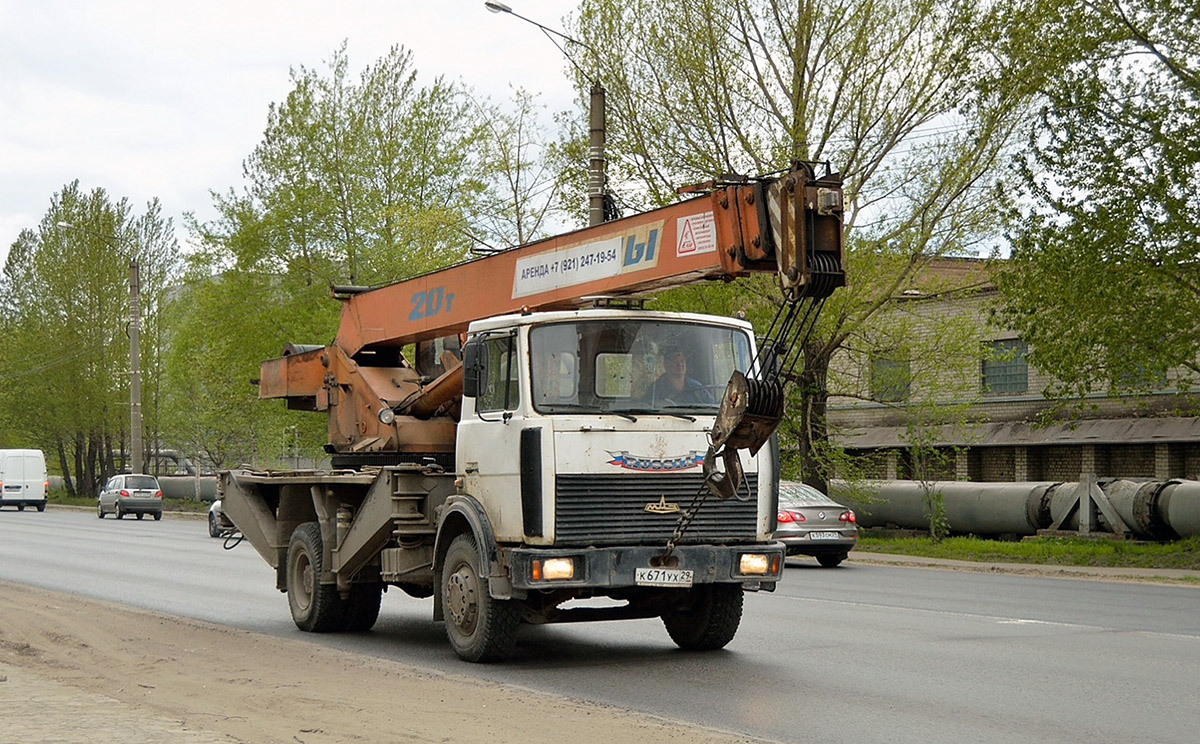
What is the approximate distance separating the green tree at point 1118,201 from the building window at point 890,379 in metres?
5.32

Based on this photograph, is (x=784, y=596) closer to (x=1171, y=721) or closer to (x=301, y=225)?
(x=1171, y=721)

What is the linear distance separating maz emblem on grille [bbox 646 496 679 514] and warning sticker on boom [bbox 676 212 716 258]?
5.90ft

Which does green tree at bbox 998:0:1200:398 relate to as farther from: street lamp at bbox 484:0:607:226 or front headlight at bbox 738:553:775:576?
front headlight at bbox 738:553:775:576

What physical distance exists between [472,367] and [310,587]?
148 inches

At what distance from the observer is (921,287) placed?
30.5m

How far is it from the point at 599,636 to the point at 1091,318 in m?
13.6

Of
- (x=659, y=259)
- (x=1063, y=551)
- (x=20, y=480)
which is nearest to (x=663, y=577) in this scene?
(x=659, y=259)

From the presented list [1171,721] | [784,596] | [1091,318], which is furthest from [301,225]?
[1171,721]

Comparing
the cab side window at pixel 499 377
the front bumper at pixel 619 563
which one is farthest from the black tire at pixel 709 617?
the cab side window at pixel 499 377

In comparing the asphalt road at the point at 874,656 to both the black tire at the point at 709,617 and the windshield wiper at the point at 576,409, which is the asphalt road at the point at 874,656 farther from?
the windshield wiper at the point at 576,409

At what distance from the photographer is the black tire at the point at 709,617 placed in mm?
11998

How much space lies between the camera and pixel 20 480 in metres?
59.8

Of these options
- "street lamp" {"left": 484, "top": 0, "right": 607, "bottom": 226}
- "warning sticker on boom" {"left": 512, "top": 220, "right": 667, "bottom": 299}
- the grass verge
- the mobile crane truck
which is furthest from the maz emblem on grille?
the grass verge

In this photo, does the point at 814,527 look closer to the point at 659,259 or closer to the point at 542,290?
the point at 542,290
